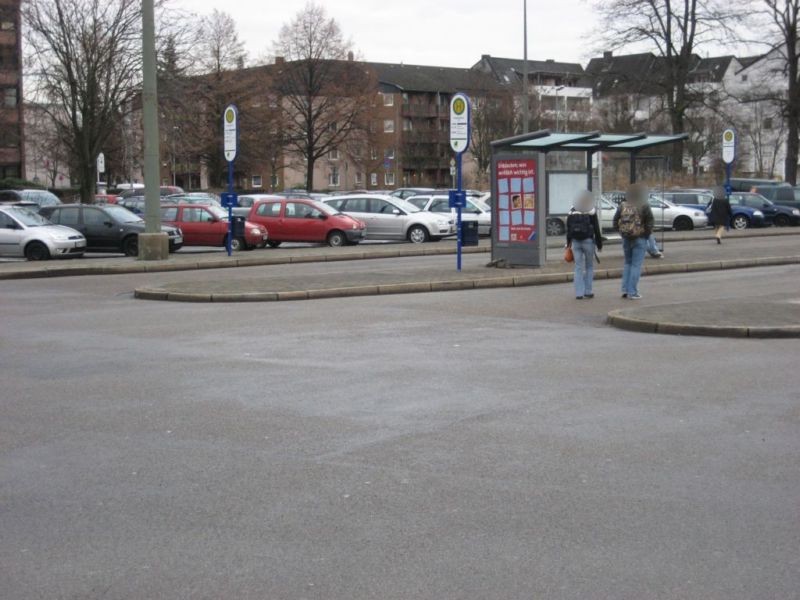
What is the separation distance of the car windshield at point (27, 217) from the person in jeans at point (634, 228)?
56.1 ft

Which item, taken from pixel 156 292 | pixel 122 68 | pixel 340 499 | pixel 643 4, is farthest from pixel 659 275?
pixel 643 4

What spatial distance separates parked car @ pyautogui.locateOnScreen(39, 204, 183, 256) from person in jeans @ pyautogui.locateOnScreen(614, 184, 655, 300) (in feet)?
51.5

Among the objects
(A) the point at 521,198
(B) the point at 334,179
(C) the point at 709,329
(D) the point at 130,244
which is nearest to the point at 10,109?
(D) the point at 130,244

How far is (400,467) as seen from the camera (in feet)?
21.5

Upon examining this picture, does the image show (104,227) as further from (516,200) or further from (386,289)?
(386,289)

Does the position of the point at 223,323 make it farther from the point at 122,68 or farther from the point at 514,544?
the point at 122,68

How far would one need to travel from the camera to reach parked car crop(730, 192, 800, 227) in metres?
43.1

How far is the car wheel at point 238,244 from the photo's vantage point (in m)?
30.6

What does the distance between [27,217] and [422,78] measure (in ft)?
295

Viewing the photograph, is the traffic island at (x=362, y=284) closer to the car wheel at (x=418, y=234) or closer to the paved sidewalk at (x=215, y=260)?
the paved sidewalk at (x=215, y=260)

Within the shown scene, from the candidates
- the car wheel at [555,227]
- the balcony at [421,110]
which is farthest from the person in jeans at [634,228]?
the balcony at [421,110]

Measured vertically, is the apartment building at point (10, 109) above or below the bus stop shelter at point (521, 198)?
above

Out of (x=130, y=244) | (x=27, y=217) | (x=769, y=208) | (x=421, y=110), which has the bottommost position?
(x=130, y=244)

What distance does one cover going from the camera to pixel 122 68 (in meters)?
41.6
